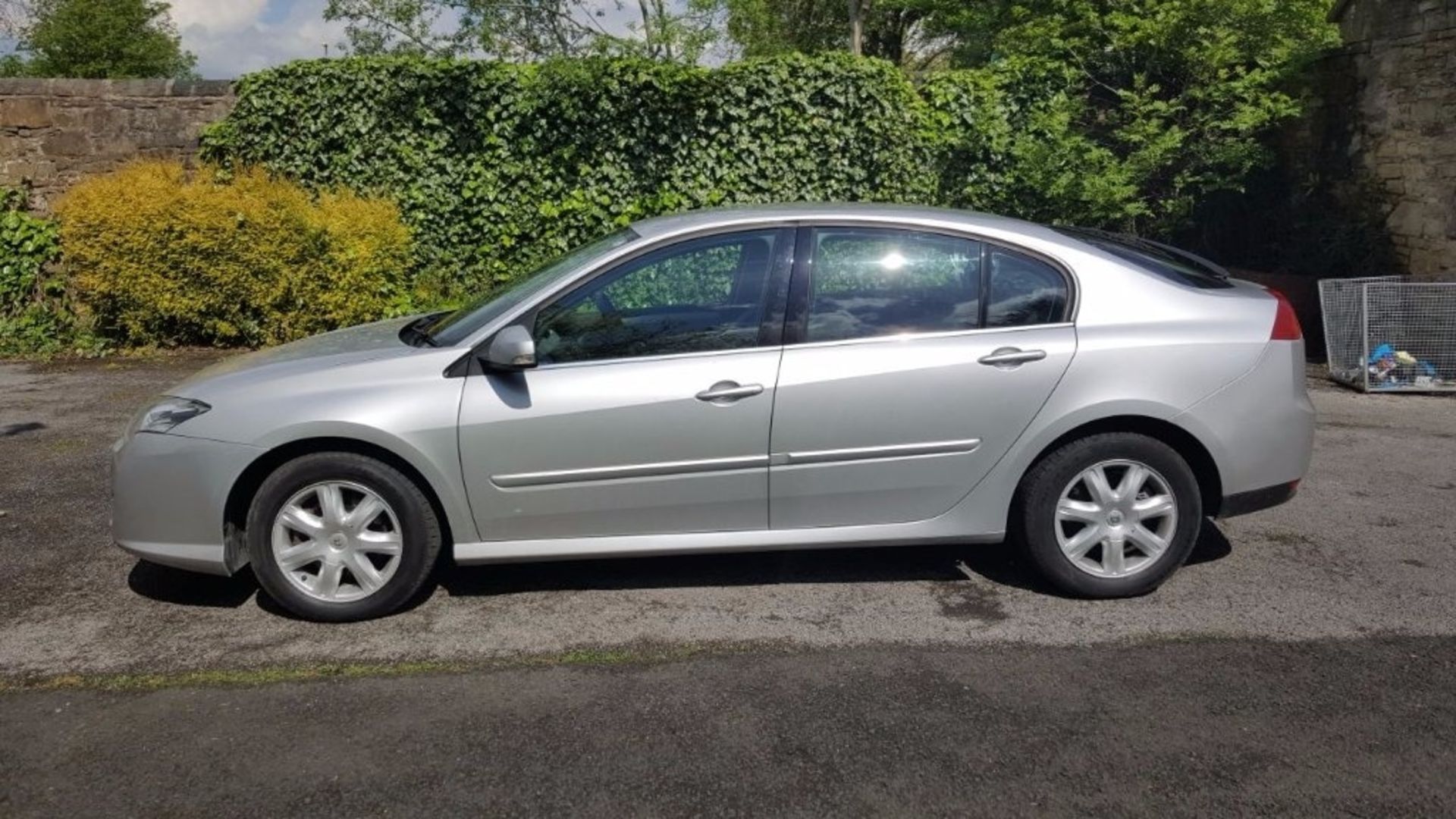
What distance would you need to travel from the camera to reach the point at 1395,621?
432 cm

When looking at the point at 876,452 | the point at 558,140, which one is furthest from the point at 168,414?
the point at 558,140

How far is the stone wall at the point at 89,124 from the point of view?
37.1 ft

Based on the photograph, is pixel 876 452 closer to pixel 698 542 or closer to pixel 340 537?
pixel 698 542

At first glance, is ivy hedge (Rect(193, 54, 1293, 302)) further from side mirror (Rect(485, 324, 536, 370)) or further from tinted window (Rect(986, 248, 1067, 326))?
side mirror (Rect(485, 324, 536, 370))

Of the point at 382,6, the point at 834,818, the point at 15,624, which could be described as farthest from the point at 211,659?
the point at 382,6

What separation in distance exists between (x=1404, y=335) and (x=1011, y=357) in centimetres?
616

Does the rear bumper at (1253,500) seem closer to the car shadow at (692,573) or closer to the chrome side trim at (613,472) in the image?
the car shadow at (692,573)

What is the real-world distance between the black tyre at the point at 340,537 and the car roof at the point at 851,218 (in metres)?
1.45

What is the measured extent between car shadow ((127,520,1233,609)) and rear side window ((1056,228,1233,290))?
120 cm

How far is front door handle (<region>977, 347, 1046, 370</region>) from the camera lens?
4.46 metres

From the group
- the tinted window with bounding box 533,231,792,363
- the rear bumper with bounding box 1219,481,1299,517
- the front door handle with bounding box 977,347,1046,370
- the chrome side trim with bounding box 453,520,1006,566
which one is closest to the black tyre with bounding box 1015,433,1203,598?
the rear bumper with bounding box 1219,481,1299,517

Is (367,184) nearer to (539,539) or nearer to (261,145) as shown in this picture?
(261,145)

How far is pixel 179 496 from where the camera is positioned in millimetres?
4348

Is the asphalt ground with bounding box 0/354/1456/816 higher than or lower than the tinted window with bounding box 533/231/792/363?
lower
